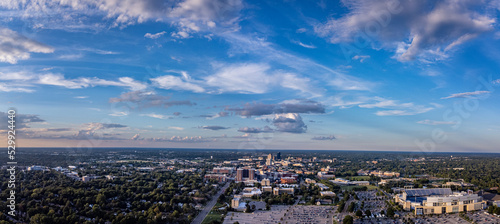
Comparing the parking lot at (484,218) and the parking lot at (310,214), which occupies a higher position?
the parking lot at (484,218)

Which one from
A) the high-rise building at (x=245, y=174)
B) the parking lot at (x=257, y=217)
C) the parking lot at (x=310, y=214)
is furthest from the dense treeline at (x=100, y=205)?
the high-rise building at (x=245, y=174)

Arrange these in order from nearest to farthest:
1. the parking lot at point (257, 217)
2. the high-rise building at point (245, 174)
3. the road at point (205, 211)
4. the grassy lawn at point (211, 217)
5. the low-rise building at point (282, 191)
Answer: the grassy lawn at point (211, 217) < the road at point (205, 211) < the parking lot at point (257, 217) < the low-rise building at point (282, 191) < the high-rise building at point (245, 174)

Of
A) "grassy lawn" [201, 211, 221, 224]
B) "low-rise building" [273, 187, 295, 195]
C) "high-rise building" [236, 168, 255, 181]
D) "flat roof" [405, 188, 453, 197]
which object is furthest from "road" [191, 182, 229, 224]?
"flat roof" [405, 188, 453, 197]

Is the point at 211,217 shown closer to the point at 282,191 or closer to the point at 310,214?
the point at 310,214

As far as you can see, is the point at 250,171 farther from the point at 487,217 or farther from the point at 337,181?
the point at 487,217

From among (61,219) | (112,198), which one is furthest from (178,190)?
(61,219)

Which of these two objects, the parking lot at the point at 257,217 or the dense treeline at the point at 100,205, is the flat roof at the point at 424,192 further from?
the dense treeline at the point at 100,205

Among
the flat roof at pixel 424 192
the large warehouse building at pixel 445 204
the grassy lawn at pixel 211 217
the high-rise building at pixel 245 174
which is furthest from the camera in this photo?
the high-rise building at pixel 245 174

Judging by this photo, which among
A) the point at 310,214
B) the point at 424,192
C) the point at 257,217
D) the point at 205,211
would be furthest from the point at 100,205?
the point at 424,192

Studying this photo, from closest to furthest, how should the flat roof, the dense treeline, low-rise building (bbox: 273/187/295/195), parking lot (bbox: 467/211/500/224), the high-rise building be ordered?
the dense treeline → parking lot (bbox: 467/211/500/224) → the flat roof → low-rise building (bbox: 273/187/295/195) → the high-rise building

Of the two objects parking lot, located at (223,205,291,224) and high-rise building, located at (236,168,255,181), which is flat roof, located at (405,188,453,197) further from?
high-rise building, located at (236,168,255,181)

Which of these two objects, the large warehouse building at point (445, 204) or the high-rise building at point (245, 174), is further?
the high-rise building at point (245, 174)
